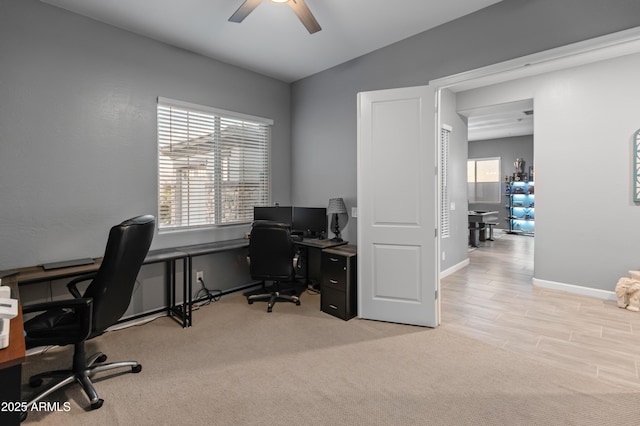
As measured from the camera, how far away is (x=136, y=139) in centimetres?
334

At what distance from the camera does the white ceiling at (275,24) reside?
9.25ft

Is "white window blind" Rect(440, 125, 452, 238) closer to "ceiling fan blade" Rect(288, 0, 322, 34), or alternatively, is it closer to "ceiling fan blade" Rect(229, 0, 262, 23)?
"ceiling fan blade" Rect(288, 0, 322, 34)

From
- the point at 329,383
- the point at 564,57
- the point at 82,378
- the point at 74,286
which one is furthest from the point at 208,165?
the point at 564,57

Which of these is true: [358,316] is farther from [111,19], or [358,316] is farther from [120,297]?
[111,19]

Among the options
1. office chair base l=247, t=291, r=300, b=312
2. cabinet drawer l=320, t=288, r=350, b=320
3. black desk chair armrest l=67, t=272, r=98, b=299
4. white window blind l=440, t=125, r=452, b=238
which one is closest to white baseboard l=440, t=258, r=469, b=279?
white window blind l=440, t=125, r=452, b=238

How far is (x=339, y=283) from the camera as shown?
Answer: 11.3 ft

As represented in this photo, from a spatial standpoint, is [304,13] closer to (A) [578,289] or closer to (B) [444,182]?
(B) [444,182]

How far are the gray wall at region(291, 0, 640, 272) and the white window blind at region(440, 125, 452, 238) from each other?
806 millimetres

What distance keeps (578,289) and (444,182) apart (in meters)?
2.22

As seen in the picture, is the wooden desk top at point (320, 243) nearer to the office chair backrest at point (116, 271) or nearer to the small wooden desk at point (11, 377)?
the office chair backrest at point (116, 271)

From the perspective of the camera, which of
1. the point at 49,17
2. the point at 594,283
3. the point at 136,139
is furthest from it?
the point at 594,283

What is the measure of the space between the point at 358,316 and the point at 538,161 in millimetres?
3467

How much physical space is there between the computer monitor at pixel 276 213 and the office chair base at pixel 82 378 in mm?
2235

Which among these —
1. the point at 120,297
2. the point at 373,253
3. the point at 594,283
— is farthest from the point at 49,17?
the point at 594,283
